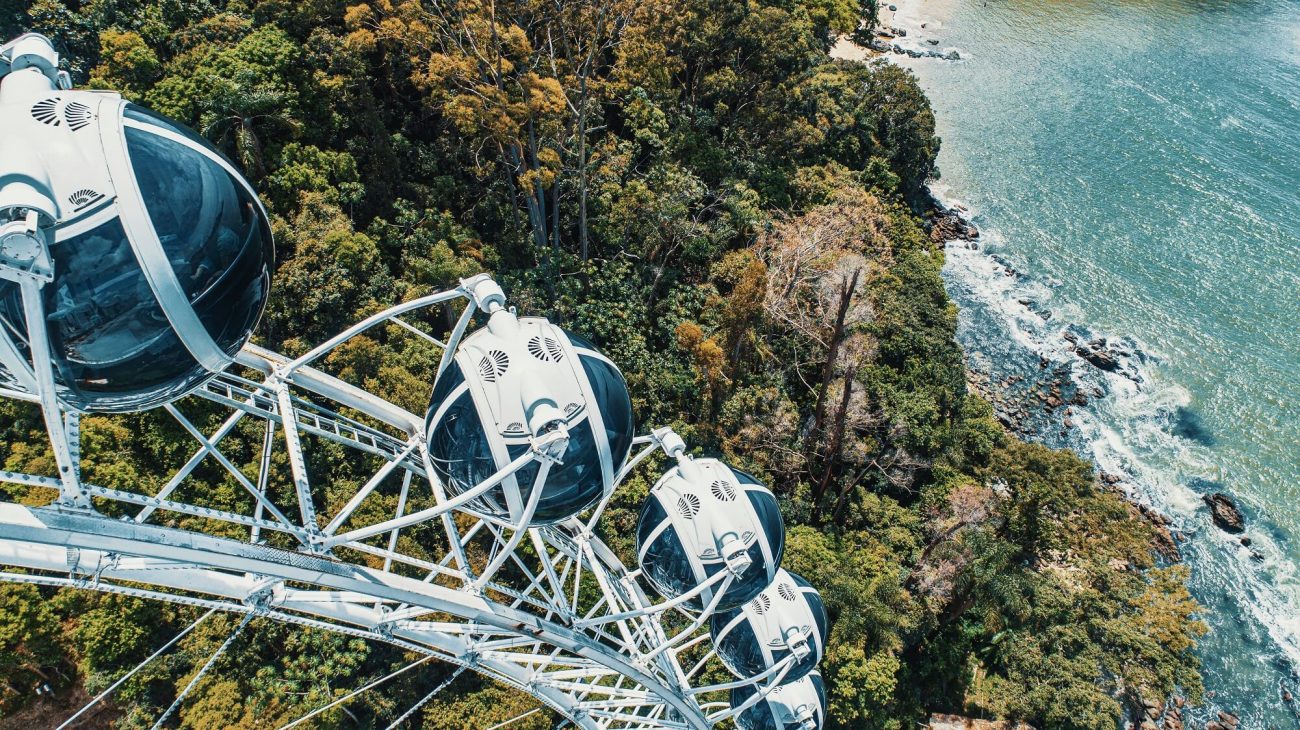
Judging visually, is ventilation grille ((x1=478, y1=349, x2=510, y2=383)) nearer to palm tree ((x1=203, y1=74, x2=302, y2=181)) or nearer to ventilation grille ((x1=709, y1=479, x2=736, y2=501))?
ventilation grille ((x1=709, y1=479, x2=736, y2=501))

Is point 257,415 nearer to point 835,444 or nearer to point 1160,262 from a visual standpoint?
point 835,444

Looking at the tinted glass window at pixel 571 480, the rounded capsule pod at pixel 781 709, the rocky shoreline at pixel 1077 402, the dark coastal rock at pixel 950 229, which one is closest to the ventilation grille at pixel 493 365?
the tinted glass window at pixel 571 480

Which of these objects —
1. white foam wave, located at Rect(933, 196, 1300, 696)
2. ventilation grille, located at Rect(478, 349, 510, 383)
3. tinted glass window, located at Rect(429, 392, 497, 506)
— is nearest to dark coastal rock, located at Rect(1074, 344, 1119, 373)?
white foam wave, located at Rect(933, 196, 1300, 696)

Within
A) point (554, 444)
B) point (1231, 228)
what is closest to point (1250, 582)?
point (1231, 228)

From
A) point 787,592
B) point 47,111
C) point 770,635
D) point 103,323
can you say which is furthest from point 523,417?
point 787,592

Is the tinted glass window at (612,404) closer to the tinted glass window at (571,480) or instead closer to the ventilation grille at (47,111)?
the tinted glass window at (571,480)

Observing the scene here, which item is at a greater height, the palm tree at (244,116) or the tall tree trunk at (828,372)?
the palm tree at (244,116)
